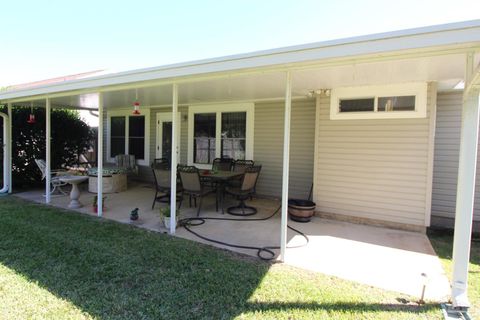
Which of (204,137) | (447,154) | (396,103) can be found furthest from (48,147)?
(447,154)

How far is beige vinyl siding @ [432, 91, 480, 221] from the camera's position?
16.3 ft

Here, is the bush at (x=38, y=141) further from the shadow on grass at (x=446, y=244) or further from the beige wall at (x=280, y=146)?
the shadow on grass at (x=446, y=244)

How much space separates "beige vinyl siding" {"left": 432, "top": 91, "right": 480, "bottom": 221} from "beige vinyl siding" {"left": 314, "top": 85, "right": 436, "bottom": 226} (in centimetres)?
99

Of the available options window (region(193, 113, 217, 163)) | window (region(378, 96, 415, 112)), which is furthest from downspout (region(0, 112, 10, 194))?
window (region(378, 96, 415, 112))

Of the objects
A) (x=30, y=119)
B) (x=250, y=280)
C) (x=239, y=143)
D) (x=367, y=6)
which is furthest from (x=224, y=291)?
(x=30, y=119)

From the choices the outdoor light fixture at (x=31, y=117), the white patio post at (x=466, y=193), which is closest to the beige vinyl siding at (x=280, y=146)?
the white patio post at (x=466, y=193)

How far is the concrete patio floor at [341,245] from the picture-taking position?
2.96 meters

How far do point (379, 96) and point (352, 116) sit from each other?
521 millimetres

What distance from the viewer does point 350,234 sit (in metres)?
4.34

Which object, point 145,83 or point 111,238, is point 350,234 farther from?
point 145,83

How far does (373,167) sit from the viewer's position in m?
4.81

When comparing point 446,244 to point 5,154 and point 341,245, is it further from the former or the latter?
point 5,154

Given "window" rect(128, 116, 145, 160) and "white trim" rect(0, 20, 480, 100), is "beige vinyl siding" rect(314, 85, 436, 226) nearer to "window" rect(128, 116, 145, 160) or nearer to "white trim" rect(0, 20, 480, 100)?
"white trim" rect(0, 20, 480, 100)

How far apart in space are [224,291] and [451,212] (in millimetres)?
4752
